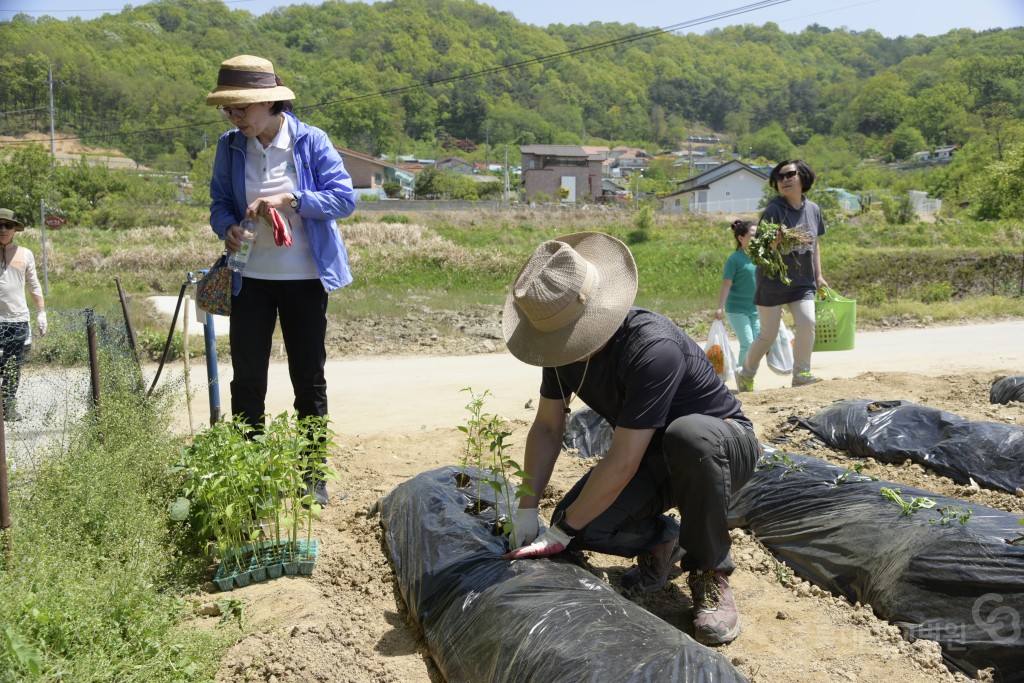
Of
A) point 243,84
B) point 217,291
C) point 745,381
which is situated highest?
point 243,84

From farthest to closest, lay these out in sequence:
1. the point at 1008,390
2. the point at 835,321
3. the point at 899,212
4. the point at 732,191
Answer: the point at 732,191 → the point at 899,212 → the point at 835,321 → the point at 1008,390

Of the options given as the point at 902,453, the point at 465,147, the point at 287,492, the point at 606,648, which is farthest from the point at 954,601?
the point at 465,147

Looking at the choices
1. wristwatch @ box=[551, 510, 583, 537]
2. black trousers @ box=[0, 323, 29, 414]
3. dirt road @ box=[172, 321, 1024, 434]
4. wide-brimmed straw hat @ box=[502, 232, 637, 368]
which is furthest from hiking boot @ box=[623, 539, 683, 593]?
black trousers @ box=[0, 323, 29, 414]

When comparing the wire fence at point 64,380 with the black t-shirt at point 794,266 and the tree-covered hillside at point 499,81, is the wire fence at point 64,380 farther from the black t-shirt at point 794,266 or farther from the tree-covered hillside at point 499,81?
the tree-covered hillside at point 499,81

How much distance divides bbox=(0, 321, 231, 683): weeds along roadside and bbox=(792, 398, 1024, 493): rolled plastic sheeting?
3240 mm

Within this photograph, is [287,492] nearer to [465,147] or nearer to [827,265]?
[827,265]

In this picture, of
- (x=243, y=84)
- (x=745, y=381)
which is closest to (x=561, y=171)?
(x=745, y=381)

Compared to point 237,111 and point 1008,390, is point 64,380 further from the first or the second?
point 1008,390

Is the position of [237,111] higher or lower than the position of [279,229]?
higher

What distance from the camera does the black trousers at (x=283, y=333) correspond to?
12.5ft

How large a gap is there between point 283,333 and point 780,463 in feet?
7.31

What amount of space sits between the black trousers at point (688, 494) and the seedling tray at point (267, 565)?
37.6 inches

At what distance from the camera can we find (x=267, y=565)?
3.07m

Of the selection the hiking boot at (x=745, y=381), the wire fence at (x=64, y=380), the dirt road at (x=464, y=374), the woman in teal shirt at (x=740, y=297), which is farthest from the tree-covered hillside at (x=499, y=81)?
the wire fence at (x=64, y=380)
